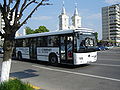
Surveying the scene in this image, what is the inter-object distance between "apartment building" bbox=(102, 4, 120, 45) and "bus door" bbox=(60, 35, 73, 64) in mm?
112802

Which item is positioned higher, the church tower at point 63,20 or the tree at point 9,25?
the church tower at point 63,20

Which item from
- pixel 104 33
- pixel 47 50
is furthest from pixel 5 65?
pixel 104 33

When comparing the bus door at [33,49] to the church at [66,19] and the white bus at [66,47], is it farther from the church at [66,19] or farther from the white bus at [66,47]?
the church at [66,19]

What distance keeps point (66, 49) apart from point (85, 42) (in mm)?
1405

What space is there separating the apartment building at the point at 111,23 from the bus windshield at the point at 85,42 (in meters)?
112

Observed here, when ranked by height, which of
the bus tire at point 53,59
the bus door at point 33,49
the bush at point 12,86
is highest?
the bus door at point 33,49

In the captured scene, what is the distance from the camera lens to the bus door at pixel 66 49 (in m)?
11.3

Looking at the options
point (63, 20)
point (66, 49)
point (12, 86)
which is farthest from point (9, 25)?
point (63, 20)

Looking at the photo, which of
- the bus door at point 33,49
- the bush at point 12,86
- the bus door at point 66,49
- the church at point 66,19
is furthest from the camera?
the church at point 66,19

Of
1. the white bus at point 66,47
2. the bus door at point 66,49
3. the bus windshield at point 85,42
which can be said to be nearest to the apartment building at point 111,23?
the white bus at point 66,47

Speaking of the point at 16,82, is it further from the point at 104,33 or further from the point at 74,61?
the point at 104,33

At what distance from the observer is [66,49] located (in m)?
11.7

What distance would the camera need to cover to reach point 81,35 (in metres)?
11.2

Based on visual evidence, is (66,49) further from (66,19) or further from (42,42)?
(66,19)
